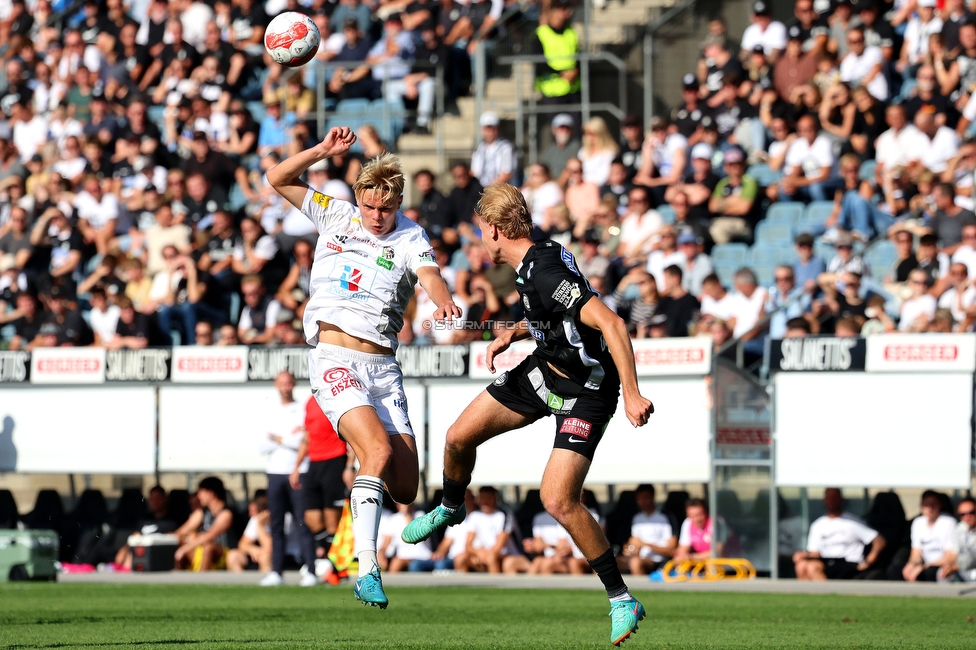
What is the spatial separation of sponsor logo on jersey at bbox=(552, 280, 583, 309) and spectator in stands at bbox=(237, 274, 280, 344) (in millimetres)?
10116

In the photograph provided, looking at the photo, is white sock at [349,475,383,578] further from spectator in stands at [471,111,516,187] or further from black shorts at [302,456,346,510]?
spectator in stands at [471,111,516,187]

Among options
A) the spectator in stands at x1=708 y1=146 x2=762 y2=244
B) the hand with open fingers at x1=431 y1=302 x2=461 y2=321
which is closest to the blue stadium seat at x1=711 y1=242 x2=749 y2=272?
the spectator in stands at x1=708 y1=146 x2=762 y2=244

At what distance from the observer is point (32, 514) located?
697 inches

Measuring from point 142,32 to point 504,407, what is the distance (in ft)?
59.5

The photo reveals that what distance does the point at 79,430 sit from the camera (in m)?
16.7

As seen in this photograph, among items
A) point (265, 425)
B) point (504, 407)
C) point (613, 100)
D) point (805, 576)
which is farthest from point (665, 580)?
point (613, 100)

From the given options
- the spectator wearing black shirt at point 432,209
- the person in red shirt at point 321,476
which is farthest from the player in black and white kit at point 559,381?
the spectator wearing black shirt at point 432,209

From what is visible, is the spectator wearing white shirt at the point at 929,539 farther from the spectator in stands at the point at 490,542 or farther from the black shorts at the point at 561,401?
the black shorts at the point at 561,401

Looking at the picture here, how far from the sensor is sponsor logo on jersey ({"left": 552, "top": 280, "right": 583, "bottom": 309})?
7805mm

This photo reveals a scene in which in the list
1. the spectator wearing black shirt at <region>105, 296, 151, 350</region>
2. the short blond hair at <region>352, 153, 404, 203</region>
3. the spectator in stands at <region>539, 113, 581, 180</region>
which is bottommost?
the spectator wearing black shirt at <region>105, 296, 151, 350</region>

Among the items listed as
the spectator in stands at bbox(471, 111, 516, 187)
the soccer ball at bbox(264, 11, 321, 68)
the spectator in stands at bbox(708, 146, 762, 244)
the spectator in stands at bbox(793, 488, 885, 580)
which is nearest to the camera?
the soccer ball at bbox(264, 11, 321, 68)

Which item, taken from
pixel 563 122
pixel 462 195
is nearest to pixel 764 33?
pixel 563 122

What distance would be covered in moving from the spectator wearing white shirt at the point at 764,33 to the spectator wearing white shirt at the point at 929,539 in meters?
7.53

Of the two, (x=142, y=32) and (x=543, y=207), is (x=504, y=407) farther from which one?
(x=142, y=32)
